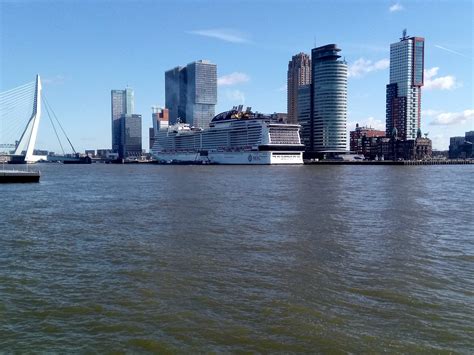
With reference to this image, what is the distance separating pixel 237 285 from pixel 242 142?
4280 inches

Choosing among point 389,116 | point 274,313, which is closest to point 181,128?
point 389,116

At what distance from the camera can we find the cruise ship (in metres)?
113

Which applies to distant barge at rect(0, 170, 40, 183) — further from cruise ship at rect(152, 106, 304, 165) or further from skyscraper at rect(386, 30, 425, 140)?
skyscraper at rect(386, 30, 425, 140)

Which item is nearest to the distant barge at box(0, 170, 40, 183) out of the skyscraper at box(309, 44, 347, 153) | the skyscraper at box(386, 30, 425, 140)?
the skyscraper at box(309, 44, 347, 153)

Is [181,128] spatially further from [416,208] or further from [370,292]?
[370,292]

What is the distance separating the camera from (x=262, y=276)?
11.0 metres

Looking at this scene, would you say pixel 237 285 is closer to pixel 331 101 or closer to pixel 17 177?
pixel 17 177

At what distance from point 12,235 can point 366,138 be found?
176m

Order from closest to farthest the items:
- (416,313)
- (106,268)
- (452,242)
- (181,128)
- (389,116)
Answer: (416,313) < (106,268) < (452,242) < (181,128) < (389,116)

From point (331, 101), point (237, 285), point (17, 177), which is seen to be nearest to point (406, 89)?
point (331, 101)

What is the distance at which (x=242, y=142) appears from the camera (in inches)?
4656

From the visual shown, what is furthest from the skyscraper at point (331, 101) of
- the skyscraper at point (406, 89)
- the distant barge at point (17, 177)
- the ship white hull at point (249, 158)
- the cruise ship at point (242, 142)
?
the distant barge at point (17, 177)

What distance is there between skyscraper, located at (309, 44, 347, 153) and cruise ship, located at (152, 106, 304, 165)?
4169 cm

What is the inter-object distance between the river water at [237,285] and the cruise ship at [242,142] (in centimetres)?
9272
